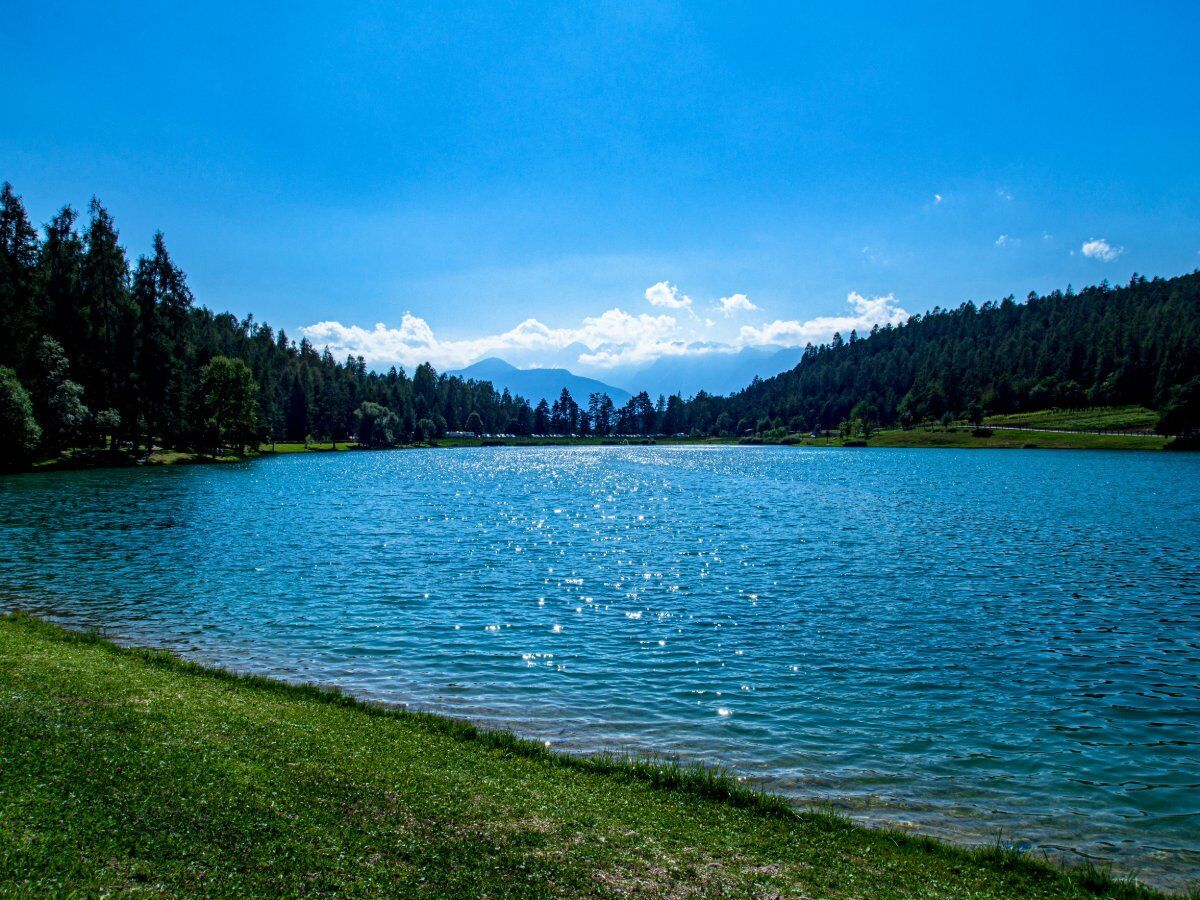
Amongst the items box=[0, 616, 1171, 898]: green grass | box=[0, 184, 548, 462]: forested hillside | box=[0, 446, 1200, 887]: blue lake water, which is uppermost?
box=[0, 184, 548, 462]: forested hillside

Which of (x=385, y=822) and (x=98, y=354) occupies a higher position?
(x=98, y=354)

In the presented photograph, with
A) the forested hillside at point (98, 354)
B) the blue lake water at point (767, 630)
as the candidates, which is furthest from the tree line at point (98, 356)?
the blue lake water at point (767, 630)

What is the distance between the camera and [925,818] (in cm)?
1264

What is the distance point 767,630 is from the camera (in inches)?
1014

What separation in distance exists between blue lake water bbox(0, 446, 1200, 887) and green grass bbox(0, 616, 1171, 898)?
2.18m

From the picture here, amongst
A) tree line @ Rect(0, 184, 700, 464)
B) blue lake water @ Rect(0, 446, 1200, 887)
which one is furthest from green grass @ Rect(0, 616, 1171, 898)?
tree line @ Rect(0, 184, 700, 464)

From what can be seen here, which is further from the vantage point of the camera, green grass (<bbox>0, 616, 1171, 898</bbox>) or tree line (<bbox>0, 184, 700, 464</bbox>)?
tree line (<bbox>0, 184, 700, 464</bbox>)

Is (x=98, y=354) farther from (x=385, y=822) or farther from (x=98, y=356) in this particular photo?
(x=385, y=822)

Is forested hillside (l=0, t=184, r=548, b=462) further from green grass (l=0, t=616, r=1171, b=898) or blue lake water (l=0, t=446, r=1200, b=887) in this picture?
green grass (l=0, t=616, r=1171, b=898)

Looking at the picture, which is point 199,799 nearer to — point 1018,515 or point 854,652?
point 854,652

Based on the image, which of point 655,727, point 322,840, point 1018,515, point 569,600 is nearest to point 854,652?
point 655,727

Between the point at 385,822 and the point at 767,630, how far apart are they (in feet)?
60.6

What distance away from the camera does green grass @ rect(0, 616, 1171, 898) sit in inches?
342

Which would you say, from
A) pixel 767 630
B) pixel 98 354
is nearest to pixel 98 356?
pixel 98 354
